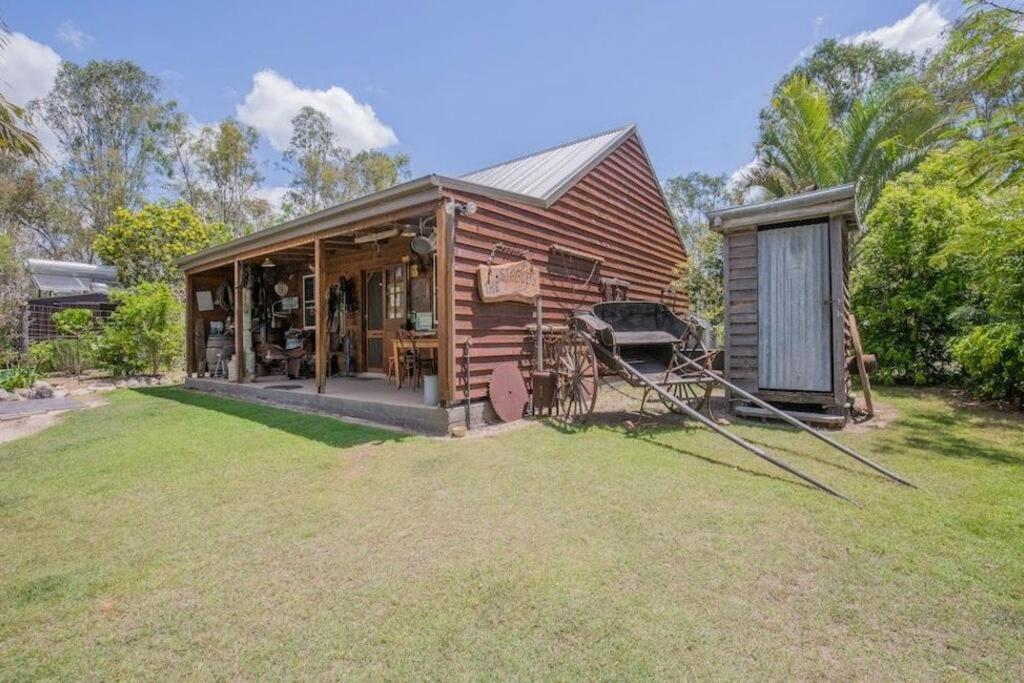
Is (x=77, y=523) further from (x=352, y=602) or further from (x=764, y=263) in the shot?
(x=764, y=263)

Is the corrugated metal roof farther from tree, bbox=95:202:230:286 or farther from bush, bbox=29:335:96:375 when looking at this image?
tree, bbox=95:202:230:286

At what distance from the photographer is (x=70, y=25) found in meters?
16.9

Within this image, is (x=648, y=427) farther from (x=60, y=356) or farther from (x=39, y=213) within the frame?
(x=39, y=213)

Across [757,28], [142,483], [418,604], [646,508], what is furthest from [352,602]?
[757,28]

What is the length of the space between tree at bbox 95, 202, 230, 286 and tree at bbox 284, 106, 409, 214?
8674 millimetres

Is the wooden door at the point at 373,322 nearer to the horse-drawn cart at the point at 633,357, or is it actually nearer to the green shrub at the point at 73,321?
the horse-drawn cart at the point at 633,357

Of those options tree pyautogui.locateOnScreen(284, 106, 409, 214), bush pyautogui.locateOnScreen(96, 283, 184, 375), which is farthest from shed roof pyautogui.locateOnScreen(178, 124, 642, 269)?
tree pyautogui.locateOnScreen(284, 106, 409, 214)

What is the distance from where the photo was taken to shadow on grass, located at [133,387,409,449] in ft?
17.5

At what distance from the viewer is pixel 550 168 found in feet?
30.5

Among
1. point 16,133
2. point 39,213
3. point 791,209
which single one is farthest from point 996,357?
point 39,213

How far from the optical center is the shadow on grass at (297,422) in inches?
210

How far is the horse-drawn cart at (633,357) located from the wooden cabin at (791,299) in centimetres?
40

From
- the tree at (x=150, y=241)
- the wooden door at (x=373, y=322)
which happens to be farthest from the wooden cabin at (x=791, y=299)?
the tree at (x=150, y=241)

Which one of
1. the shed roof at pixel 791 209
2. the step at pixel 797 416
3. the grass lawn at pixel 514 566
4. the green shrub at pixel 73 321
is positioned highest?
the shed roof at pixel 791 209
